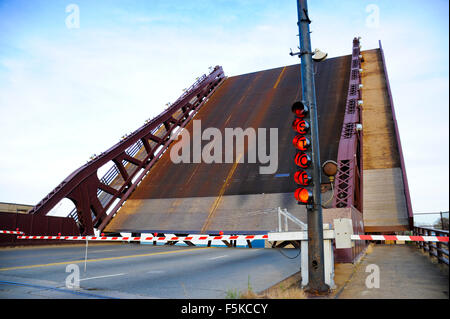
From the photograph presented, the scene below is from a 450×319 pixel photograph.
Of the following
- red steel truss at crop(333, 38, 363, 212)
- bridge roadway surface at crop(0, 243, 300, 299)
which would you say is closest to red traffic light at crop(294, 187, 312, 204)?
bridge roadway surface at crop(0, 243, 300, 299)

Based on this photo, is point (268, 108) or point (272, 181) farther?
point (268, 108)

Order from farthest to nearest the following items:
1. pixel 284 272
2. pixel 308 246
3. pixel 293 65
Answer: pixel 293 65 → pixel 284 272 → pixel 308 246

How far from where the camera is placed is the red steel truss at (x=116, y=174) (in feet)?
66.3

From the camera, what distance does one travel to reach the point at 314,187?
6.87 m

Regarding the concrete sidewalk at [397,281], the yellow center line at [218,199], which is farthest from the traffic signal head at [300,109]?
the yellow center line at [218,199]

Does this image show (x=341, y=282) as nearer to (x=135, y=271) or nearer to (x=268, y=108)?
(x=135, y=271)

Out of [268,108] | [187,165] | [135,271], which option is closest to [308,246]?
[135,271]

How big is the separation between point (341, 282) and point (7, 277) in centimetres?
753

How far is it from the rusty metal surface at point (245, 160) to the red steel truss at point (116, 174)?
737 millimetres
